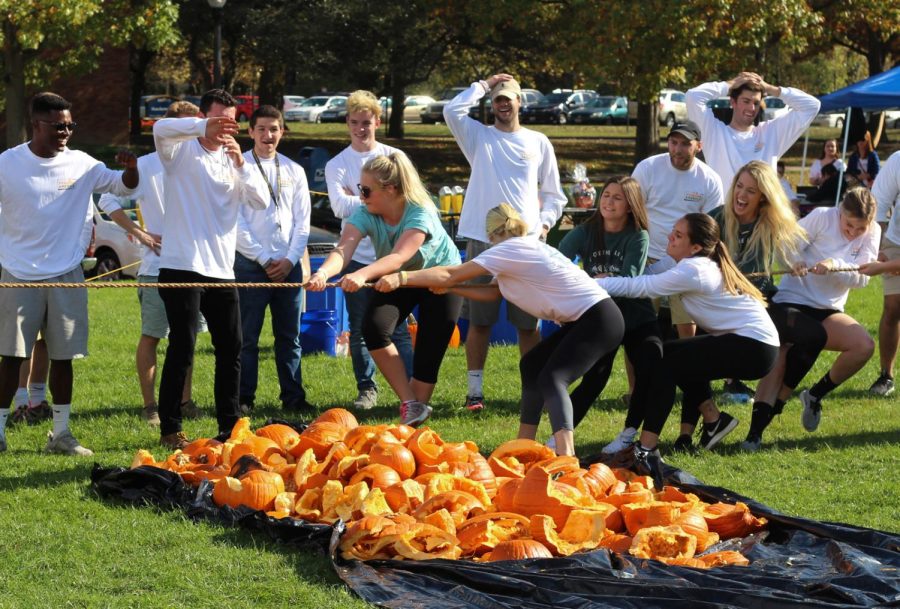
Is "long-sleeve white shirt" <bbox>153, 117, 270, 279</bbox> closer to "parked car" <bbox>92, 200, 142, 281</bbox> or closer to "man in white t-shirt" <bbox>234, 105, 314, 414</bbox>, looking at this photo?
"man in white t-shirt" <bbox>234, 105, 314, 414</bbox>

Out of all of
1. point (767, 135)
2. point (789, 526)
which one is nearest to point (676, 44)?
point (767, 135)

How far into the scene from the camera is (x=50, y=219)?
23.9 ft

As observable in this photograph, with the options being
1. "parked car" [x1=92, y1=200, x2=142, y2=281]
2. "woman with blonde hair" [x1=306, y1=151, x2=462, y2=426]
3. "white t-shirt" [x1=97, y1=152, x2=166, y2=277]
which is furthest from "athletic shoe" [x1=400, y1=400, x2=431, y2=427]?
"parked car" [x1=92, y1=200, x2=142, y2=281]

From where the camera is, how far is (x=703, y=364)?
7.35 m

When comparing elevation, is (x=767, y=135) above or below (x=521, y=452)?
above

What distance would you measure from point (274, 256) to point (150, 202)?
93cm

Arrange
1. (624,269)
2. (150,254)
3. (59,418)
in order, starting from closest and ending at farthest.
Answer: (59,418), (624,269), (150,254)

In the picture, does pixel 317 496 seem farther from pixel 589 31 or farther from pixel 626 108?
pixel 626 108

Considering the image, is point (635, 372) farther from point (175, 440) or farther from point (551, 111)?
point (551, 111)

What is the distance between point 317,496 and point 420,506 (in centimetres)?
59

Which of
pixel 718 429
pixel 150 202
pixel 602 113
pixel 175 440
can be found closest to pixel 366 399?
pixel 175 440

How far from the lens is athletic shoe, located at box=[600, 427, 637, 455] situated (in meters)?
7.42

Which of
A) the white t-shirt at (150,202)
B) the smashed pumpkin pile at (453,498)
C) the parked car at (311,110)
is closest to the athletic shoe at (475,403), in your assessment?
the smashed pumpkin pile at (453,498)

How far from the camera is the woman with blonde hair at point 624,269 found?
299 inches
